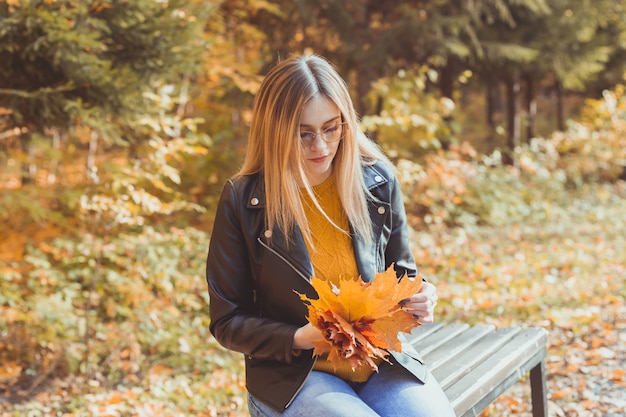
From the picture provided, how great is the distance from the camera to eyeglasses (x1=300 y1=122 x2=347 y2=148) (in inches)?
82.9

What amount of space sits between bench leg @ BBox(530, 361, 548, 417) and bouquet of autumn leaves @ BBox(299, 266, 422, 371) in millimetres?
1448

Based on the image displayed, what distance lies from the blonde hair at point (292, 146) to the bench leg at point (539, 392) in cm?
133

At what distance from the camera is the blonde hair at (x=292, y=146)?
2059mm

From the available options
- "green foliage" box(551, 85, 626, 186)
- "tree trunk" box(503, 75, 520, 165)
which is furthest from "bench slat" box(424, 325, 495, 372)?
"green foliage" box(551, 85, 626, 186)

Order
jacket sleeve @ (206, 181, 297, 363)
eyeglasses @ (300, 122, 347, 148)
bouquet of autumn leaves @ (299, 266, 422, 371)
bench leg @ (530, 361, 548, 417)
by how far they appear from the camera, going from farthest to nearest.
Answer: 1. bench leg @ (530, 361, 548, 417)
2. eyeglasses @ (300, 122, 347, 148)
3. jacket sleeve @ (206, 181, 297, 363)
4. bouquet of autumn leaves @ (299, 266, 422, 371)

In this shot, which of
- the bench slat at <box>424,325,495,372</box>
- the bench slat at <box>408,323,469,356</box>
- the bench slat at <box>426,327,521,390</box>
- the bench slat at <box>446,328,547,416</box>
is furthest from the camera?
the bench slat at <box>408,323,469,356</box>

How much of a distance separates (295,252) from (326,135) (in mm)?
411

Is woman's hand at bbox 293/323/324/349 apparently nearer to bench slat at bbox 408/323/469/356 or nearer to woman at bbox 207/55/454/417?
woman at bbox 207/55/454/417

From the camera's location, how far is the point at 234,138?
8172 mm

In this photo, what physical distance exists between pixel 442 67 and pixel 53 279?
712 cm

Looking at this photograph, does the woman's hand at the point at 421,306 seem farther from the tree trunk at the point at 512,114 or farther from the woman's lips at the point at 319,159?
the tree trunk at the point at 512,114

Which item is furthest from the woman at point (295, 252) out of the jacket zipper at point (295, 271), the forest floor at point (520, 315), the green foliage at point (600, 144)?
the green foliage at point (600, 144)

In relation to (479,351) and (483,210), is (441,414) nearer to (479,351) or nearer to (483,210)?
(479,351)

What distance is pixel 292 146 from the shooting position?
82.2 inches
